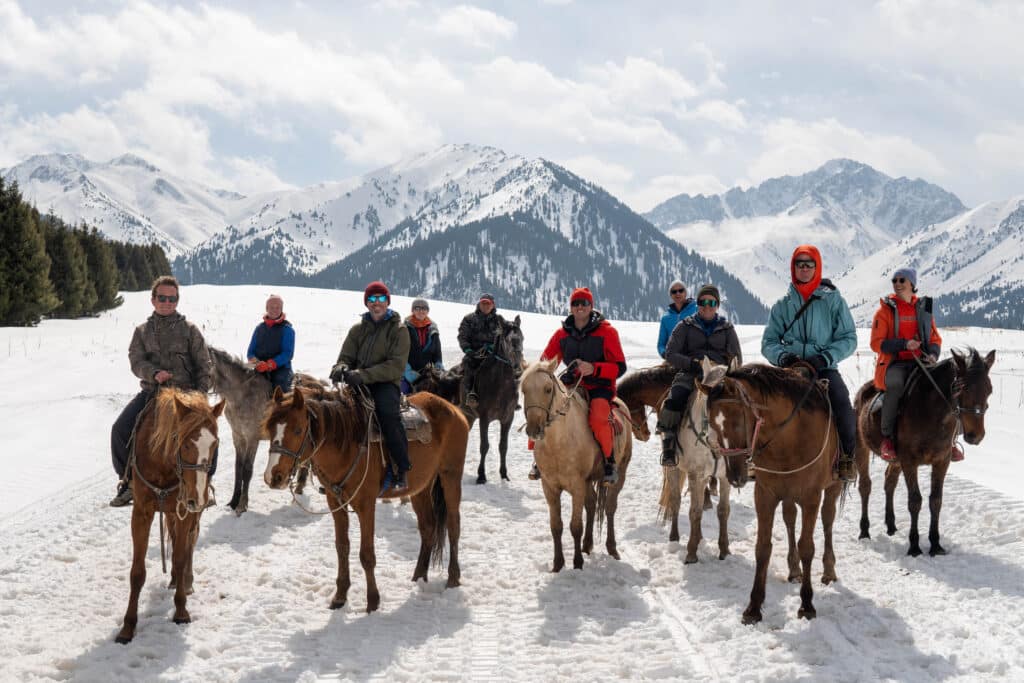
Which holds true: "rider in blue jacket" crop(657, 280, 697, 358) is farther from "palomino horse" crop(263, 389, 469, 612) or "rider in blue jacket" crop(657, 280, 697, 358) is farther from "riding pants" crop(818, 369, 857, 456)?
"palomino horse" crop(263, 389, 469, 612)

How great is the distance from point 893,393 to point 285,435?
24.4 ft

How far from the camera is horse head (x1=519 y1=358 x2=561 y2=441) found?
314 inches

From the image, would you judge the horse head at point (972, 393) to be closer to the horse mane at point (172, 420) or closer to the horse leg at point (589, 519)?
the horse leg at point (589, 519)

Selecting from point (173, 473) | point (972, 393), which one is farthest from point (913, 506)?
point (173, 473)

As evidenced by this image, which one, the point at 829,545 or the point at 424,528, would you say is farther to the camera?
the point at 424,528

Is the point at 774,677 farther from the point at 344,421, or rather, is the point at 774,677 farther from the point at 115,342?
the point at 115,342

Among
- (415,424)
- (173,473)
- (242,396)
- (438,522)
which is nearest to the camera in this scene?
(173,473)

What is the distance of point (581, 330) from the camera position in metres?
9.28

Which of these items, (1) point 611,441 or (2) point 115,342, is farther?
(2) point 115,342

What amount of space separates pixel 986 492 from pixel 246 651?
32.5ft

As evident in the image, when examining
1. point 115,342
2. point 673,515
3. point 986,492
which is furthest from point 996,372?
point 115,342

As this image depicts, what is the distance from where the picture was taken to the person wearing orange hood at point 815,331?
24.9 ft

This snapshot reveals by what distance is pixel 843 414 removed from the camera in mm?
7551

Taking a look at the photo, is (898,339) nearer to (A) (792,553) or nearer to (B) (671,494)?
(A) (792,553)
